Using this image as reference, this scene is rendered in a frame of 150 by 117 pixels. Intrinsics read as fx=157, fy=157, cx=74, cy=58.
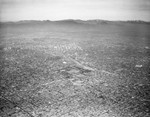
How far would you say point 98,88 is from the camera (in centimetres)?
408

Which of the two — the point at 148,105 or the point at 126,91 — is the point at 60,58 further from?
the point at 148,105

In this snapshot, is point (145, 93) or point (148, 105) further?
point (145, 93)

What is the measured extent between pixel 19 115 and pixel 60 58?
13.0 feet

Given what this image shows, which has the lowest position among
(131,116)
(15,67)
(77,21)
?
(131,116)

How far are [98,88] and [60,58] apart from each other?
119 inches

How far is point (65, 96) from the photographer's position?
367 centimetres

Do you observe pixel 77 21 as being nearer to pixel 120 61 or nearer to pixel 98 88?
pixel 120 61

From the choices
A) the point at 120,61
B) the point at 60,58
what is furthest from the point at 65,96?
the point at 120,61

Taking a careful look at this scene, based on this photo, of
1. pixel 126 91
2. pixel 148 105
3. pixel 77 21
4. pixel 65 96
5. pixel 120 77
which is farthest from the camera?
pixel 77 21

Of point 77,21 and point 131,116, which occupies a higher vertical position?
point 77,21

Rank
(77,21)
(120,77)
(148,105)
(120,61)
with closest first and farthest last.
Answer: (148,105)
(120,77)
(120,61)
(77,21)

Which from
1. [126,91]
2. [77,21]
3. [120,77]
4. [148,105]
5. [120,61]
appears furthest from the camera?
[77,21]

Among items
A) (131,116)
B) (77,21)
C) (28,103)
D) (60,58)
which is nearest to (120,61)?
(60,58)

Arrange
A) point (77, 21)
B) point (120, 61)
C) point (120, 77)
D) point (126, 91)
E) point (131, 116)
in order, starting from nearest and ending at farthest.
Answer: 1. point (131, 116)
2. point (126, 91)
3. point (120, 77)
4. point (120, 61)
5. point (77, 21)
